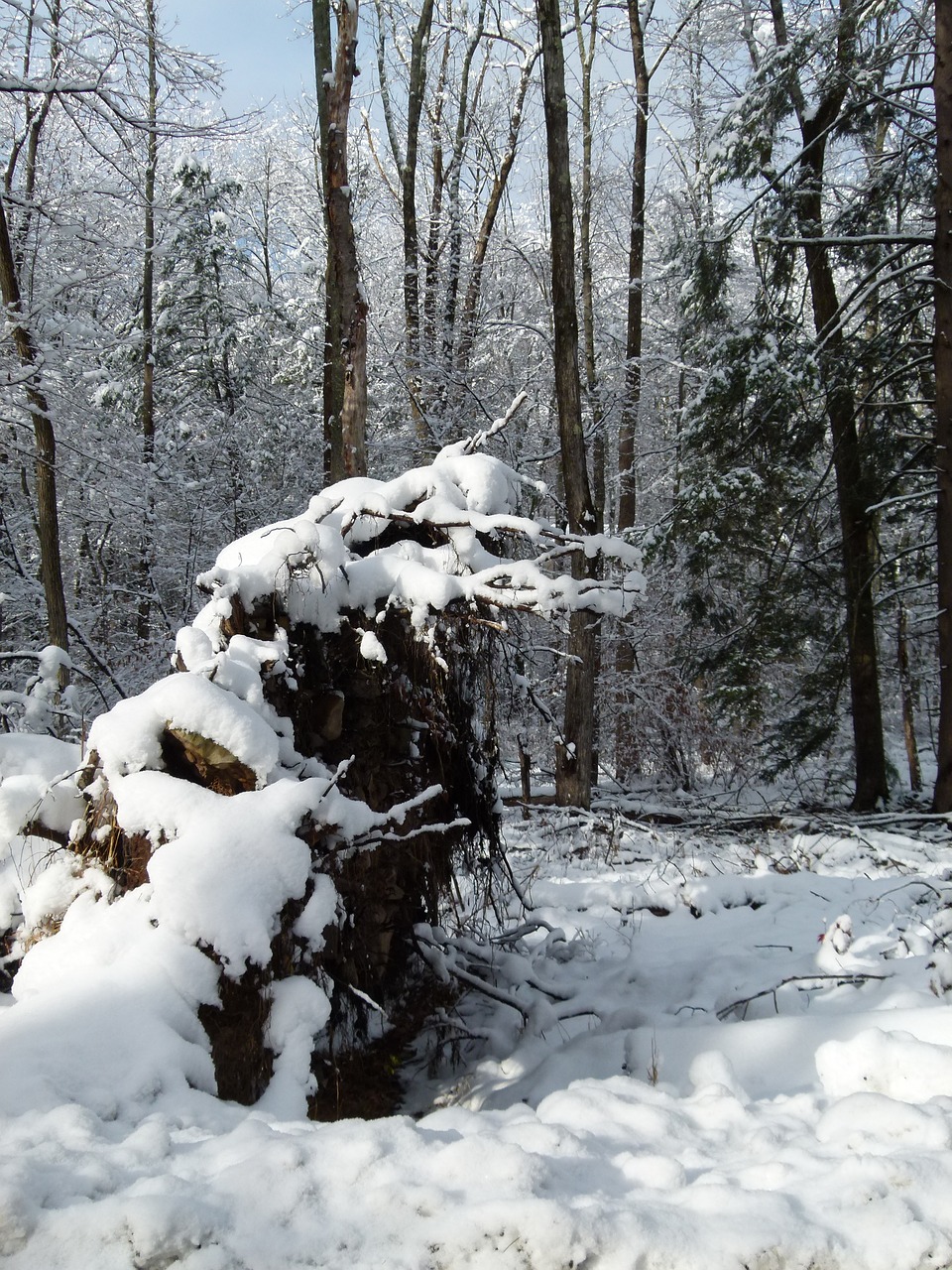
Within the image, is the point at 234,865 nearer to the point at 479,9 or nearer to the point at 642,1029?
the point at 642,1029

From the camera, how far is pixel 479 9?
595 inches

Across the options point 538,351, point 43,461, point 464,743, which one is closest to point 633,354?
point 538,351

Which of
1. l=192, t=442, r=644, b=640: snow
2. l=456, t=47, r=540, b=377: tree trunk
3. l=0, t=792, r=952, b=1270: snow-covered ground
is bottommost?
l=0, t=792, r=952, b=1270: snow-covered ground

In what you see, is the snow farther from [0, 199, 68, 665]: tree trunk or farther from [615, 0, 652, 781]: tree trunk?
[615, 0, 652, 781]: tree trunk

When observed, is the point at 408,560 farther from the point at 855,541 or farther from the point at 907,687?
the point at 907,687

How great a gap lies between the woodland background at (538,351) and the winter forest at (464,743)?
89 millimetres

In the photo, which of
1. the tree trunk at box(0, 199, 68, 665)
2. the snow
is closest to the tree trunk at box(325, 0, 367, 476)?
the tree trunk at box(0, 199, 68, 665)

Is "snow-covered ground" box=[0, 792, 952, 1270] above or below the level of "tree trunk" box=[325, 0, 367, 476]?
below

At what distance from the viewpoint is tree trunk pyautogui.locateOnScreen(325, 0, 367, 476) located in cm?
773

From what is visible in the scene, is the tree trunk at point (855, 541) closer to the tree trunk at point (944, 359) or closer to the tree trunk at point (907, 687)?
the tree trunk at point (907, 687)

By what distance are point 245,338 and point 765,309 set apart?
30.3 feet

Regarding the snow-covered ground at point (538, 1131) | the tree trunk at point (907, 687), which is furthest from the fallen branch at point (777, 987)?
the tree trunk at point (907, 687)

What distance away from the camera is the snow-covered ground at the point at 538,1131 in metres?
1.82

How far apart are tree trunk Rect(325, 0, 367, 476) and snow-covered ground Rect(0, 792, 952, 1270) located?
4874 millimetres
